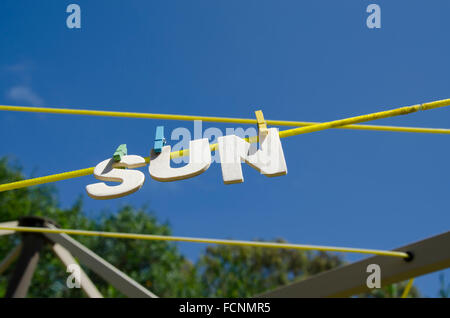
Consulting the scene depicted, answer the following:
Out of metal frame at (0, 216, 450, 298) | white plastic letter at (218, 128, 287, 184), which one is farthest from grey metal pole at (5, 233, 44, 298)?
white plastic letter at (218, 128, 287, 184)

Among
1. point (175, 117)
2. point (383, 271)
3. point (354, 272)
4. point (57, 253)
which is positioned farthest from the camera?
point (57, 253)

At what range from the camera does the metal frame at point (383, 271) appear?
231 centimetres

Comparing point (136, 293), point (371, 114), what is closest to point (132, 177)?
point (371, 114)

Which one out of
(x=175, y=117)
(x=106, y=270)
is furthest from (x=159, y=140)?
(x=106, y=270)

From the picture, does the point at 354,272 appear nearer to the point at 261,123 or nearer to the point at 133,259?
the point at 261,123

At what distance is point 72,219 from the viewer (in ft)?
47.9

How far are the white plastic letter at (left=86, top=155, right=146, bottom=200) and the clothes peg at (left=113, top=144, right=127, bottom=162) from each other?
0.8 inches

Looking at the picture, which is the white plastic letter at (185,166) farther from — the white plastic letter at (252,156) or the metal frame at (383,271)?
the metal frame at (383,271)

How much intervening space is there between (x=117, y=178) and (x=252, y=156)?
66 centimetres

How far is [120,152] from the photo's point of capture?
2.18 meters

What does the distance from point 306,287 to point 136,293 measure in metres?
1.53

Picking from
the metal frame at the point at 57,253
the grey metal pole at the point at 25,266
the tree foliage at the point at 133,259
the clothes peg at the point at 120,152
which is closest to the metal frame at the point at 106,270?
the metal frame at the point at 57,253

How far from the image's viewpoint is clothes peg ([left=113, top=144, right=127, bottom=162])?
7.05 feet
